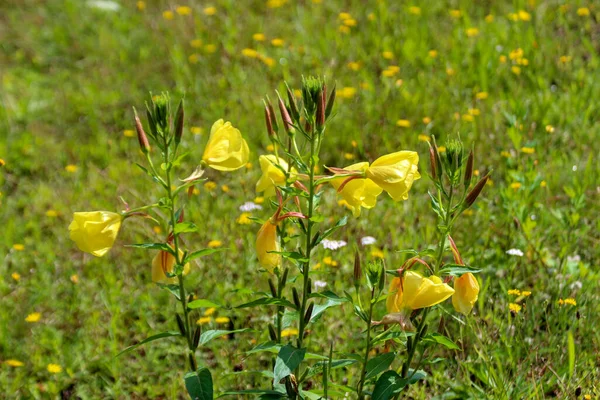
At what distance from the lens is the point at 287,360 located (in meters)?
1.80

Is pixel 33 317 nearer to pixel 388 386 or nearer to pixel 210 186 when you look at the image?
pixel 210 186

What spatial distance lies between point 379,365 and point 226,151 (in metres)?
0.67

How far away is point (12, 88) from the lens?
5.04 m

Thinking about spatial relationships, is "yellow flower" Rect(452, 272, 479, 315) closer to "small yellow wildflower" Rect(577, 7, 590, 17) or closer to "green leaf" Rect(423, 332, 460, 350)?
"green leaf" Rect(423, 332, 460, 350)

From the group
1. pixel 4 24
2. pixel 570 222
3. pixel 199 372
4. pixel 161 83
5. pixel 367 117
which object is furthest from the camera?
pixel 4 24

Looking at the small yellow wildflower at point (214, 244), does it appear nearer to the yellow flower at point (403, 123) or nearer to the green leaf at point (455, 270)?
the yellow flower at point (403, 123)

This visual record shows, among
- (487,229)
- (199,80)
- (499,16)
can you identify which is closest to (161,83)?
(199,80)

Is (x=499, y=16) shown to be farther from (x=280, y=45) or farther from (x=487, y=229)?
(x=487, y=229)

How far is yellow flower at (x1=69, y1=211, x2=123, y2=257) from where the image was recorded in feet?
5.93

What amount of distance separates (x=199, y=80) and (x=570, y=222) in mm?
2565

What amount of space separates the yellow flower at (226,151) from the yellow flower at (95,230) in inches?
10.5

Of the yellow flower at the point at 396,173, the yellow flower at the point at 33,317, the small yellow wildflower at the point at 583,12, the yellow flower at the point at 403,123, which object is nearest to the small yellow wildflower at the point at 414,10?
the small yellow wildflower at the point at 583,12

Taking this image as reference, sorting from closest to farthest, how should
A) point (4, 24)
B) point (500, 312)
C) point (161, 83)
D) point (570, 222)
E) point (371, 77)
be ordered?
1. point (500, 312)
2. point (570, 222)
3. point (371, 77)
4. point (161, 83)
5. point (4, 24)

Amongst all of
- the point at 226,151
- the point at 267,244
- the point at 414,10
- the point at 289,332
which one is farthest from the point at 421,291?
the point at 414,10
